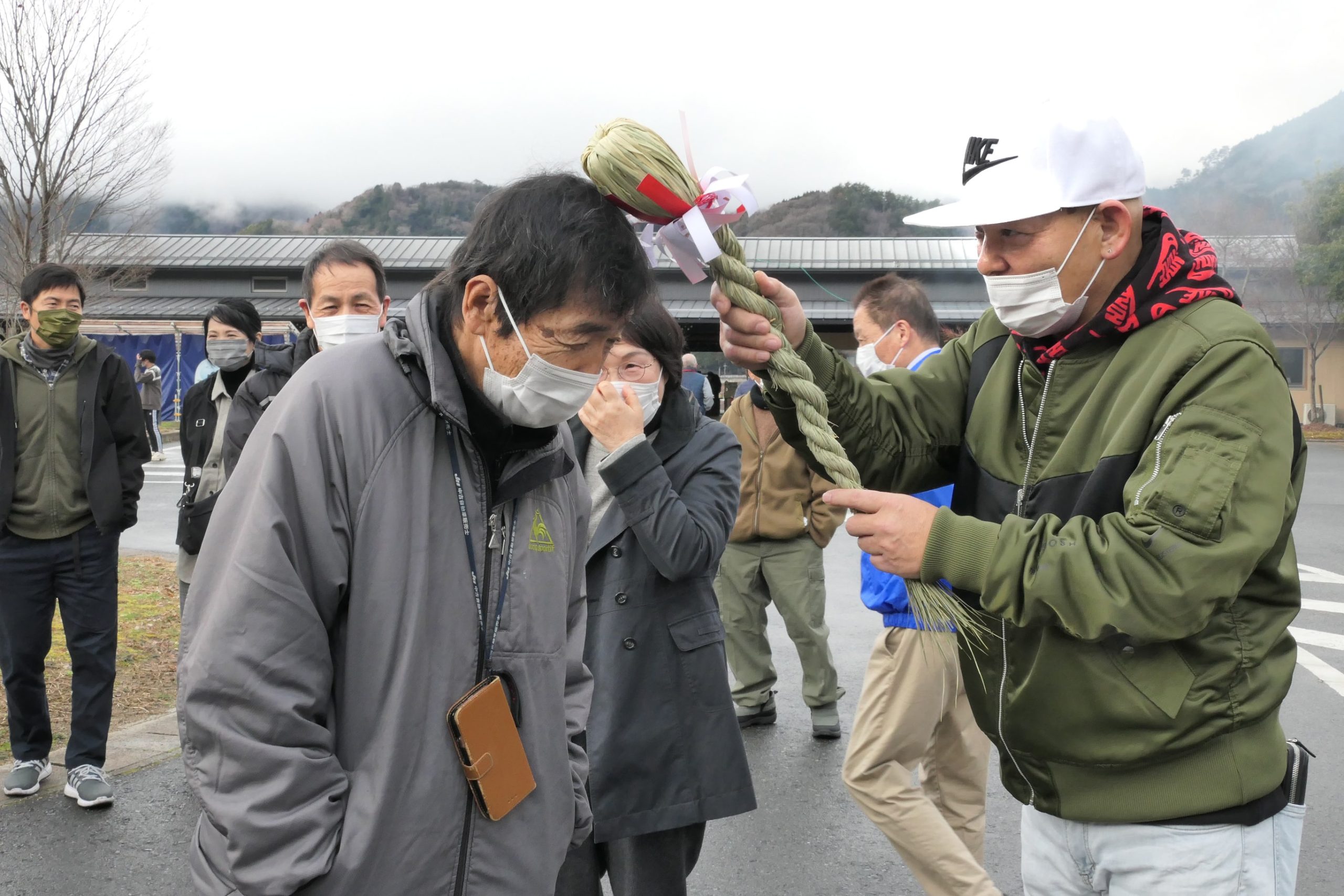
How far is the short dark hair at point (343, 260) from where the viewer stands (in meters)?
4.23

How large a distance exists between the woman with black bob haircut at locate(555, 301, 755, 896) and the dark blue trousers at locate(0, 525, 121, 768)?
3.03m

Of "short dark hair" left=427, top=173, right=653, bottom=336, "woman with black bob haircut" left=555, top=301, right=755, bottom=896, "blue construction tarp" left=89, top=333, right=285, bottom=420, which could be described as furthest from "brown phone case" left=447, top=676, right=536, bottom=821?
"blue construction tarp" left=89, top=333, right=285, bottom=420

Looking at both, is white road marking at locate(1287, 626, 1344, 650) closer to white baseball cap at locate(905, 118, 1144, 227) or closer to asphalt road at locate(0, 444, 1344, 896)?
asphalt road at locate(0, 444, 1344, 896)

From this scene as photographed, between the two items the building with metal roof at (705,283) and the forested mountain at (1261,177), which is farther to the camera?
the forested mountain at (1261,177)

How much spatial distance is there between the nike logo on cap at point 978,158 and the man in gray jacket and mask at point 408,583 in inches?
27.6

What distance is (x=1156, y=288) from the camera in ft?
6.58

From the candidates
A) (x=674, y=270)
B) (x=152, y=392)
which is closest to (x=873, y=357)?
(x=152, y=392)

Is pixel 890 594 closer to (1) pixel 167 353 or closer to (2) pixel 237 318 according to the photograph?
(2) pixel 237 318

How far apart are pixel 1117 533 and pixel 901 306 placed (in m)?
2.89

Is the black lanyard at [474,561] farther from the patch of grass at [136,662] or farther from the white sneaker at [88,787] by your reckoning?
the patch of grass at [136,662]

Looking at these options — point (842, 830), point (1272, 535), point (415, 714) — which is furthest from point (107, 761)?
point (1272, 535)

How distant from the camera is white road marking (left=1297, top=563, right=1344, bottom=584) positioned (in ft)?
32.3

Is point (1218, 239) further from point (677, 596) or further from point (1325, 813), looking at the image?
point (677, 596)

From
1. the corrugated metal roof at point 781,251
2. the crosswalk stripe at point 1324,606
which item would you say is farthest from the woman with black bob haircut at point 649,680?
the corrugated metal roof at point 781,251
